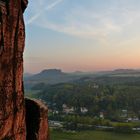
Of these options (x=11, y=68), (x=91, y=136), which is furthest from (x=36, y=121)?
(x=91, y=136)

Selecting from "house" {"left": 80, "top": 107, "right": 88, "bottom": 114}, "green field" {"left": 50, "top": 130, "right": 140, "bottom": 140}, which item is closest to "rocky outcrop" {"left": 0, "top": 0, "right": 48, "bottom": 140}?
"green field" {"left": 50, "top": 130, "right": 140, "bottom": 140}

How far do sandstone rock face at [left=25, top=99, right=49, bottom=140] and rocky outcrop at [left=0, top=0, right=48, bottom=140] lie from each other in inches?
94.3

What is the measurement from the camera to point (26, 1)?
823 inches

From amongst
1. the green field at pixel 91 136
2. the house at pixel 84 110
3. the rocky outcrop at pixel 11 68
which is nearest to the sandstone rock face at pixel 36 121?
the rocky outcrop at pixel 11 68

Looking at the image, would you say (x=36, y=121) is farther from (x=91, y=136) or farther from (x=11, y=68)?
(x=91, y=136)

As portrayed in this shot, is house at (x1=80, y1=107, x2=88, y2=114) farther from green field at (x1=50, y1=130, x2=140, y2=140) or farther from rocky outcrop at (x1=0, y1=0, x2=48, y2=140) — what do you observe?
rocky outcrop at (x1=0, y1=0, x2=48, y2=140)

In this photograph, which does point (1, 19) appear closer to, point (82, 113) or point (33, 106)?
point (33, 106)

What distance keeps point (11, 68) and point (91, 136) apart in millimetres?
95189

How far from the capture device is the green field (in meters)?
108

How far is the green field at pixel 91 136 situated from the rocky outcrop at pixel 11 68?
3446 inches

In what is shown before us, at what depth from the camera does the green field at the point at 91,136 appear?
4246 inches

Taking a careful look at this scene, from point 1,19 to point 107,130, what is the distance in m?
110

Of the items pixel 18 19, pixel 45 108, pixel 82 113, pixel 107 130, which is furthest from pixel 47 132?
pixel 82 113

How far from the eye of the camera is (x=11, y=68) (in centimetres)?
1911
